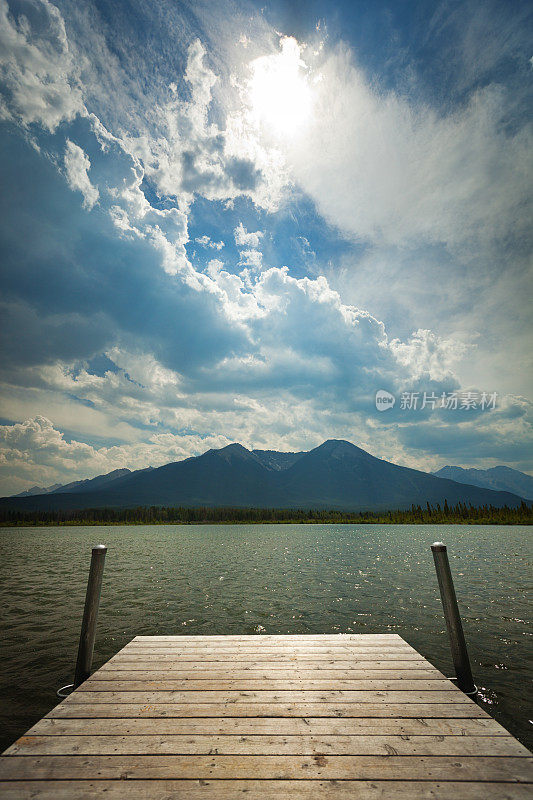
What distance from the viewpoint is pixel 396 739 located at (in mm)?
5441

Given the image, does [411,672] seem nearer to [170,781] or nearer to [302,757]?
[302,757]

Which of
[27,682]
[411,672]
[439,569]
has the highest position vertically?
[439,569]

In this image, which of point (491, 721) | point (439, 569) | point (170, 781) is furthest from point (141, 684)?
point (439, 569)

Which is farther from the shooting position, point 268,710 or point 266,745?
point 268,710

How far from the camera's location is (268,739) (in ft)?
17.9

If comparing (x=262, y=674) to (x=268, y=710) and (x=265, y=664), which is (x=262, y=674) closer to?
(x=265, y=664)

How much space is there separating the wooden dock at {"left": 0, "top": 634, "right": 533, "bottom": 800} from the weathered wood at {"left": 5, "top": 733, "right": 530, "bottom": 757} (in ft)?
0.07

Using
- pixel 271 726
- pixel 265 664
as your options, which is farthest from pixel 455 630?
pixel 271 726

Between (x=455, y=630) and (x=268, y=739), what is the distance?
17.3 ft

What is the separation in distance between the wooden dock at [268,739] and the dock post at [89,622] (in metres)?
1.16

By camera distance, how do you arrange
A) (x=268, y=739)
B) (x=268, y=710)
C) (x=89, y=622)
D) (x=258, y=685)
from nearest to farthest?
(x=268, y=739)
(x=268, y=710)
(x=258, y=685)
(x=89, y=622)

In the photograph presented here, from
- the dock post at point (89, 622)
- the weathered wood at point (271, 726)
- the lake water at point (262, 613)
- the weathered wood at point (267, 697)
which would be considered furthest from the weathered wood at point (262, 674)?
the lake water at point (262, 613)

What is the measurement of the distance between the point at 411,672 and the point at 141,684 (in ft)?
18.0

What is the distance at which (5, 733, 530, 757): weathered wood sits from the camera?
16.8 ft
